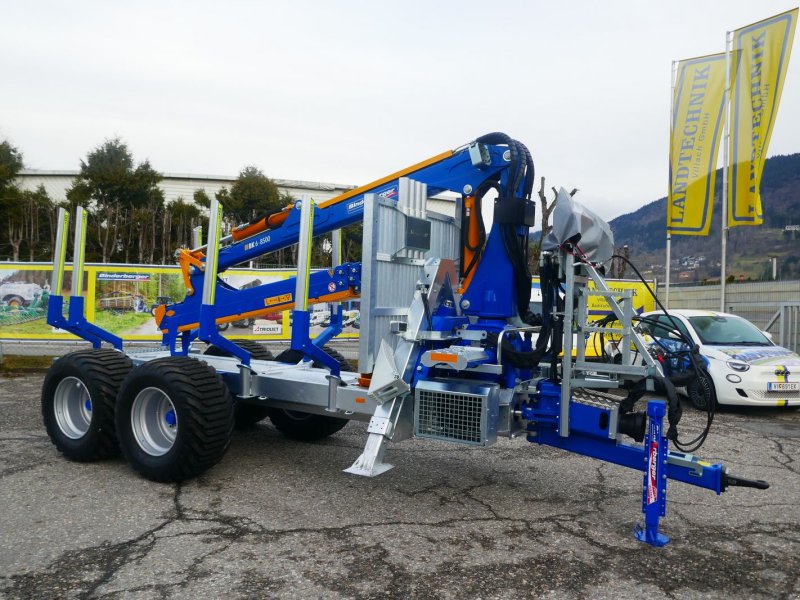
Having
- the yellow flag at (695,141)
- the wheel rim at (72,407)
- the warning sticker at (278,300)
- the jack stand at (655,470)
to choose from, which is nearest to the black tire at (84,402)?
the wheel rim at (72,407)

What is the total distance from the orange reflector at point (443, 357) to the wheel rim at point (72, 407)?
11.6 feet

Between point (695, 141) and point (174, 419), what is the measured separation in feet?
48.9

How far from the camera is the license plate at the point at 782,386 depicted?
362 inches

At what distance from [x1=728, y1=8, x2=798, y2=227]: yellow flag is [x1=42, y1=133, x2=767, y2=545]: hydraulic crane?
12.3m

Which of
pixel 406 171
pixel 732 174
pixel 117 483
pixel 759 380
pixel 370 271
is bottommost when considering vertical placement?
pixel 117 483

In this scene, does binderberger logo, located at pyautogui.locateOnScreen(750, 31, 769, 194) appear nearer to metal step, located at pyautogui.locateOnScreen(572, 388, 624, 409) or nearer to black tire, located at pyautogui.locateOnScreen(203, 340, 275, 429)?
metal step, located at pyautogui.locateOnScreen(572, 388, 624, 409)

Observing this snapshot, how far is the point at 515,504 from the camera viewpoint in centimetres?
505

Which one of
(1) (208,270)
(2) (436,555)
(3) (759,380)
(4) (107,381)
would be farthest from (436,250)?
(3) (759,380)

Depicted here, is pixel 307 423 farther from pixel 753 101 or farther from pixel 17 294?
pixel 753 101

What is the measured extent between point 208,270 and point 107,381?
141 centimetres

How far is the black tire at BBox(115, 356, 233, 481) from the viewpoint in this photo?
5184 mm

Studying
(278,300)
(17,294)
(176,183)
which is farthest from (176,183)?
(278,300)

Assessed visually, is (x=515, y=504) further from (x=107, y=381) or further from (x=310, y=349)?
(x=107, y=381)

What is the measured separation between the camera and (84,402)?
641 cm
